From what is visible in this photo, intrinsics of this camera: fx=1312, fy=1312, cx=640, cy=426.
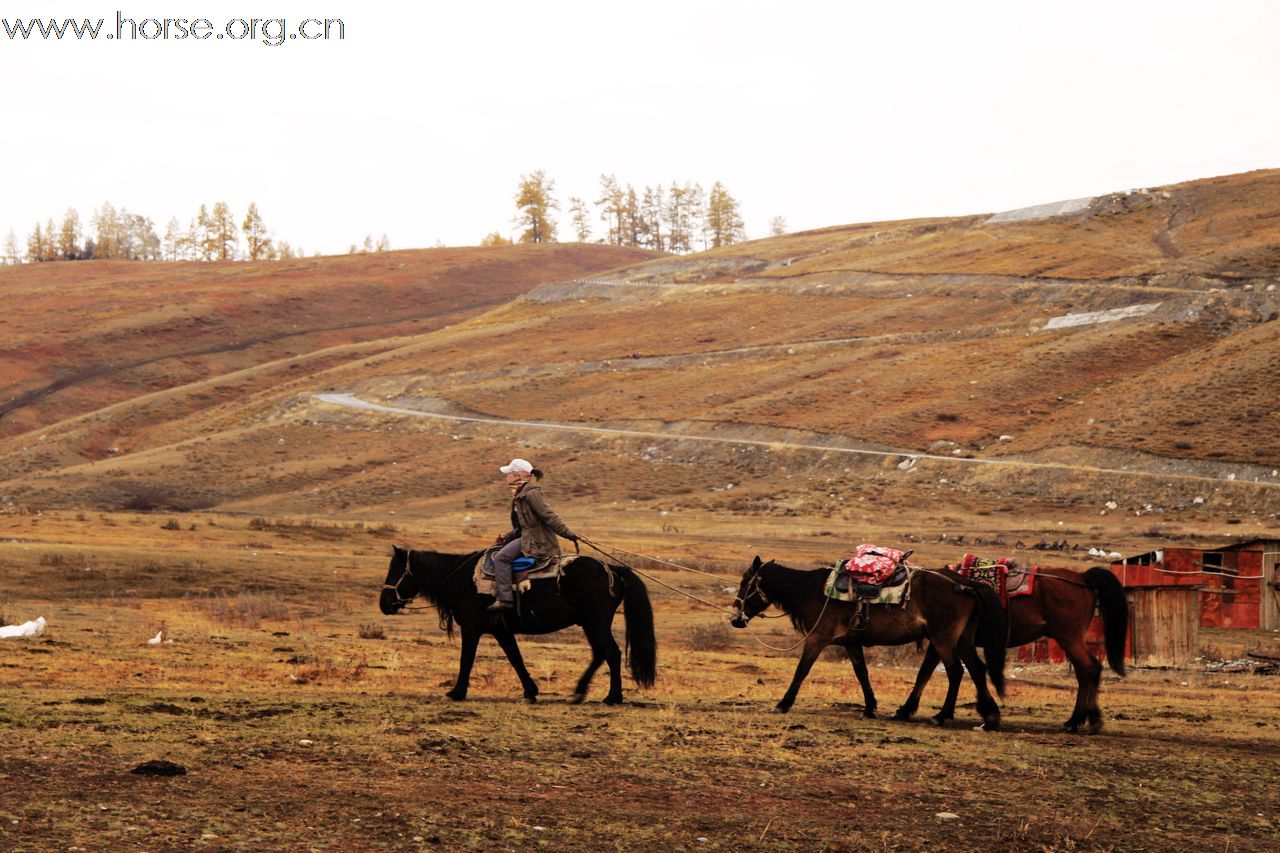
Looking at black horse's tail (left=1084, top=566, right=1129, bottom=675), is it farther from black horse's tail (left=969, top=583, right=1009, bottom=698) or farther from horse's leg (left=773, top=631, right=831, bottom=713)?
horse's leg (left=773, top=631, right=831, bottom=713)

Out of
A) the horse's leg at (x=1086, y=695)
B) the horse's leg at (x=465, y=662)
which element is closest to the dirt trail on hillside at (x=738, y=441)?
the horse's leg at (x=1086, y=695)

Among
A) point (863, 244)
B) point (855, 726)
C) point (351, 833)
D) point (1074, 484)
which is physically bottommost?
point (1074, 484)

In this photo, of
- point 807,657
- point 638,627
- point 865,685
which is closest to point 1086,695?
point 865,685

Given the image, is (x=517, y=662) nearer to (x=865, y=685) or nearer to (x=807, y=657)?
(x=807, y=657)

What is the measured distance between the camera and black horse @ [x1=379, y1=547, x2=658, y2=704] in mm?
15086

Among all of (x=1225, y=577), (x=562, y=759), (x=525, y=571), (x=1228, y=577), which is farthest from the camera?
(x=1225, y=577)

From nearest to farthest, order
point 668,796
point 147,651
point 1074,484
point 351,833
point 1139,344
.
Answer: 1. point 351,833
2. point 668,796
3. point 147,651
4. point 1074,484
5. point 1139,344

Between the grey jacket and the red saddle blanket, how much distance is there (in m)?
3.21

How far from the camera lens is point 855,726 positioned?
14.3 meters

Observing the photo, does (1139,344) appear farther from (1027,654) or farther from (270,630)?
(270,630)

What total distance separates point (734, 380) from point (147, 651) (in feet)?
239

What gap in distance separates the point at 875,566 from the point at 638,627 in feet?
9.24

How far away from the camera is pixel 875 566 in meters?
14.8

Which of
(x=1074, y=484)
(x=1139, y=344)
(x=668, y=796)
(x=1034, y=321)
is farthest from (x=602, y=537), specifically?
(x=1034, y=321)
